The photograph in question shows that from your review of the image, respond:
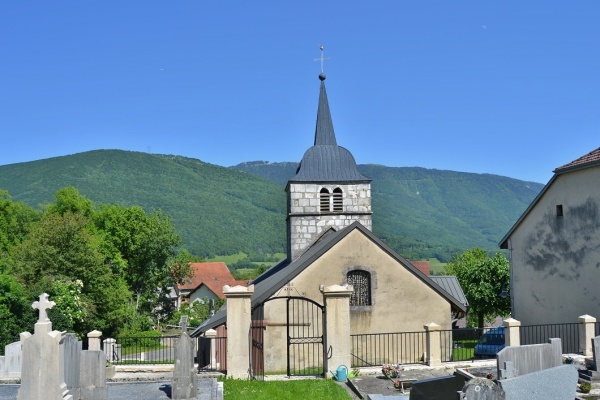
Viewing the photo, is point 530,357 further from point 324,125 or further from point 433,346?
Result: point 324,125

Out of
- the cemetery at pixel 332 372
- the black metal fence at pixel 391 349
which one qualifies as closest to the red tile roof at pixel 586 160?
the cemetery at pixel 332 372

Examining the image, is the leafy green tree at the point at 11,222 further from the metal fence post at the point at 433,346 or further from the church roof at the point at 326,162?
the metal fence post at the point at 433,346

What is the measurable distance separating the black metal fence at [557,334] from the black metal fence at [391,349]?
155 inches

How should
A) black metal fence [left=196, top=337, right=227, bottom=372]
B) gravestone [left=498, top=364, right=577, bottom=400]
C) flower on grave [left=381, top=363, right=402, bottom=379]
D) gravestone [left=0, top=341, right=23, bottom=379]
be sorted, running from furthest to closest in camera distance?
black metal fence [left=196, top=337, right=227, bottom=372], gravestone [left=0, top=341, right=23, bottom=379], flower on grave [left=381, top=363, right=402, bottom=379], gravestone [left=498, top=364, right=577, bottom=400]

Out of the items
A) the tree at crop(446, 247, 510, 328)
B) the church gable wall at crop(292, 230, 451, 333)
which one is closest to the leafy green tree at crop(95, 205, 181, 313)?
the tree at crop(446, 247, 510, 328)

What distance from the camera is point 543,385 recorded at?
40.5 feet

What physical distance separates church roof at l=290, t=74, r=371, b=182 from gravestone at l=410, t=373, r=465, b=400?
20985 millimetres

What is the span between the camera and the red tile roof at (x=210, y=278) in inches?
3558

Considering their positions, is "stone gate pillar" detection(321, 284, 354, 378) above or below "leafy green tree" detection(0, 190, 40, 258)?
below

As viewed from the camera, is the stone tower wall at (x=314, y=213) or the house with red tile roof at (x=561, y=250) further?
the stone tower wall at (x=314, y=213)

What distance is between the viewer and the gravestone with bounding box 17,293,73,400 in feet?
42.7

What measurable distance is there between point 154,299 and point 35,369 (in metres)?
48.4

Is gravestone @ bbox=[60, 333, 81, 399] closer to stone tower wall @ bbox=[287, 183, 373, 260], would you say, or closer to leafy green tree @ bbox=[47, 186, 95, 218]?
stone tower wall @ bbox=[287, 183, 373, 260]

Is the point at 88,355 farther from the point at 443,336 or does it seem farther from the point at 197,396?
the point at 443,336
